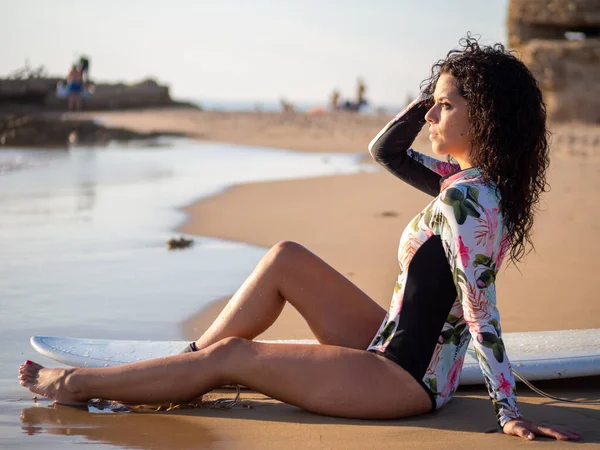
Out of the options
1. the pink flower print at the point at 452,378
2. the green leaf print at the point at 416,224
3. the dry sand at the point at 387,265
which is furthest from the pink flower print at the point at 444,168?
the dry sand at the point at 387,265

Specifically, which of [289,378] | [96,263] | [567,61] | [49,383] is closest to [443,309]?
[289,378]

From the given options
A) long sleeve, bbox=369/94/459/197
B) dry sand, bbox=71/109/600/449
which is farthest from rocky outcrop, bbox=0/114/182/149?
long sleeve, bbox=369/94/459/197

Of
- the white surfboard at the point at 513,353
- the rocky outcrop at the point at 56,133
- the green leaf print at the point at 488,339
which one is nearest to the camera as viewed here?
the green leaf print at the point at 488,339

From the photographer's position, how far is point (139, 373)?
2861mm

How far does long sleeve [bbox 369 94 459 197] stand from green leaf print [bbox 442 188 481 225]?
56cm

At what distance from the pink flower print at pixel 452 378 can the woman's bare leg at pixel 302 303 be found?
12.5 inches

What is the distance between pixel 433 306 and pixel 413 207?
5372 mm

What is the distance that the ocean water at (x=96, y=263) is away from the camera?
3677 millimetres

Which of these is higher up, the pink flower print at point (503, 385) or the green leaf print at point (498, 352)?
the green leaf print at point (498, 352)

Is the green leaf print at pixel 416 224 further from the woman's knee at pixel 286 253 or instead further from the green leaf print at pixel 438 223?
the woman's knee at pixel 286 253

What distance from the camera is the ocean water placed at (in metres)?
3.68

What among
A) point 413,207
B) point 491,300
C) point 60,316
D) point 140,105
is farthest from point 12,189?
point 140,105

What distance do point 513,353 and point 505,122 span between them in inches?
44.0

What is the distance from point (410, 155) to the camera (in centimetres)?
330
